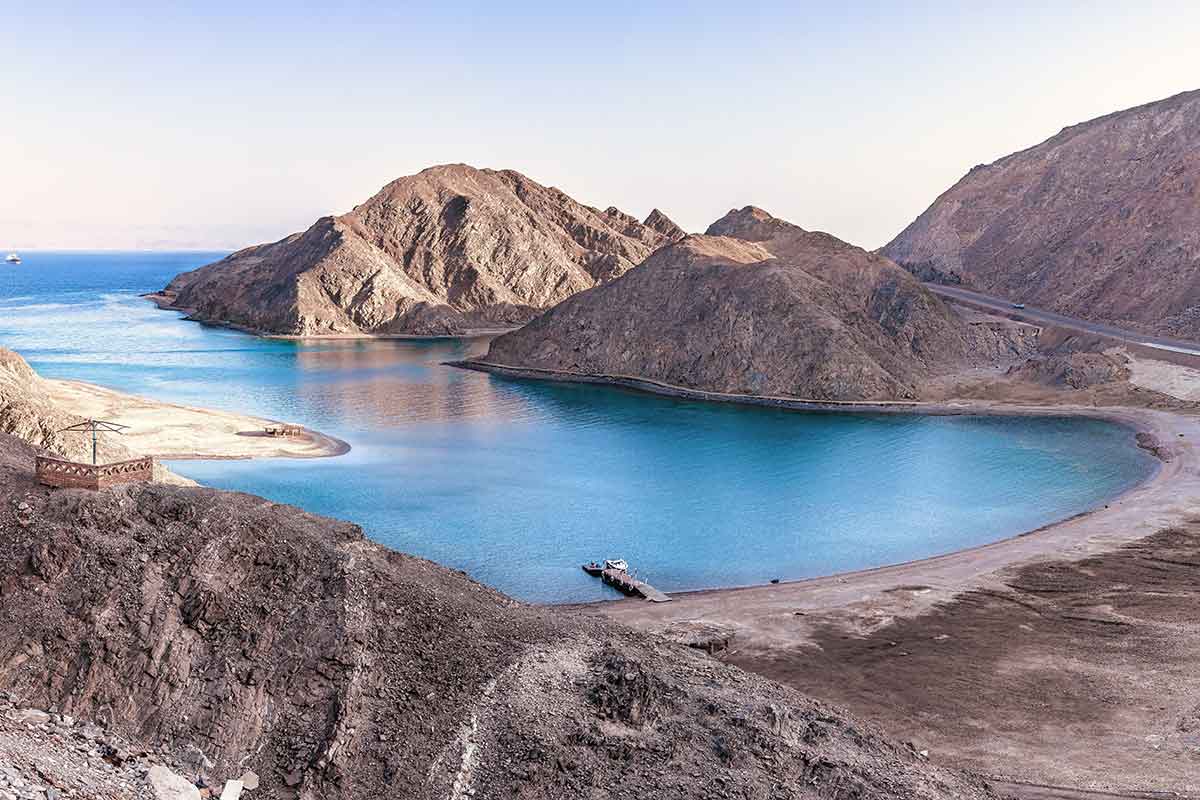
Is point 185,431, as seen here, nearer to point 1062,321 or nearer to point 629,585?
point 629,585

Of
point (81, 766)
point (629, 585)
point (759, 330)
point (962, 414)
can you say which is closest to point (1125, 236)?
point (962, 414)

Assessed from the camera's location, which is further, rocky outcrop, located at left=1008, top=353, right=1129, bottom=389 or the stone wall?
rocky outcrop, located at left=1008, top=353, right=1129, bottom=389

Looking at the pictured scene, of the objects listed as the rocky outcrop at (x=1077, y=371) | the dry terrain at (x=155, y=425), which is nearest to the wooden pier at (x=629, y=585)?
the dry terrain at (x=155, y=425)

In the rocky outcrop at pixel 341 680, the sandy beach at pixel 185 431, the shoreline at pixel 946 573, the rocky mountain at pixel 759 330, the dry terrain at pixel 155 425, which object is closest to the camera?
the rocky outcrop at pixel 341 680

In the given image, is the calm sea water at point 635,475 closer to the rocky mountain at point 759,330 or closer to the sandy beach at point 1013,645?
the sandy beach at point 1013,645

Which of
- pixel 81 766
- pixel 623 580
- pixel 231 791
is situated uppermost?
pixel 81 766

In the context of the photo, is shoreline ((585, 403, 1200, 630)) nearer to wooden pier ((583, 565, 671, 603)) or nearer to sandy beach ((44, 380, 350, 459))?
wooden pier ((583, 565, 671, 603))

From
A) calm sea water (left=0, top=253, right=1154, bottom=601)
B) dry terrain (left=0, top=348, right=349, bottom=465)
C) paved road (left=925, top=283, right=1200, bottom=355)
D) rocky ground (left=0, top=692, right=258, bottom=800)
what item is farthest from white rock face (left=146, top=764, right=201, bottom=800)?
paved road (left=925, top=283, right=1200, bottom=355)
